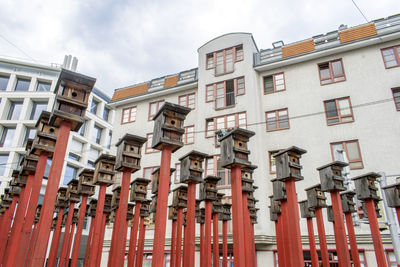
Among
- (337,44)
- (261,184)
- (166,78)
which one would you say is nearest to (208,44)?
(166,78)

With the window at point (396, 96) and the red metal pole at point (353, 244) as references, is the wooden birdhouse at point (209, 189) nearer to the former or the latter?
the red metal pole at point (353, 244)

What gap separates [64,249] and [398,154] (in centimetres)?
1858

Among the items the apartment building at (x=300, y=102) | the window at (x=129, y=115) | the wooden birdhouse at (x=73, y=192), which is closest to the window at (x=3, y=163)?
the window at (x=129, y=115)

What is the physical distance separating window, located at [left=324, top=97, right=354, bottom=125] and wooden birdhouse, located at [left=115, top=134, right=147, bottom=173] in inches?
639

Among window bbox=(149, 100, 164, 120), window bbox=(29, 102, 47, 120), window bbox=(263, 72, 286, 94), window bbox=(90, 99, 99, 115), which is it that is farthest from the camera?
window bbox=(90, 99, 99, 115)

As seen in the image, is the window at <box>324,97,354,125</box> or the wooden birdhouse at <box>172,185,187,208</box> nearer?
the wooden birdhouse at <box>172,185,187,208</box>

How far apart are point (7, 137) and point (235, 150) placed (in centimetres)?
3678

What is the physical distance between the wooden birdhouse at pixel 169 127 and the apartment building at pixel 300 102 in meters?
13.9

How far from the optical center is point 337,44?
2097cm

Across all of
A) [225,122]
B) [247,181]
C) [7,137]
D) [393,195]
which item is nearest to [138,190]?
[247,181]

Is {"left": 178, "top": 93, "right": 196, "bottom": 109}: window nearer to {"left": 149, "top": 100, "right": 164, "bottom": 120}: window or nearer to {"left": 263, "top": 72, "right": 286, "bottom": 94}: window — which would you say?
{"left": 149, "top": 100, "right": 164, "bottom": 120}: window

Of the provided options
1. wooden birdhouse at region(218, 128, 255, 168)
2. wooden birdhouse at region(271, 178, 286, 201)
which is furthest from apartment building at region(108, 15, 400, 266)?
wooden birdhouse at region(218, 128, 255, 168)

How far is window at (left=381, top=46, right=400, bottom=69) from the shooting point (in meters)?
19.4

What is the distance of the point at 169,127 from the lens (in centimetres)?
611
